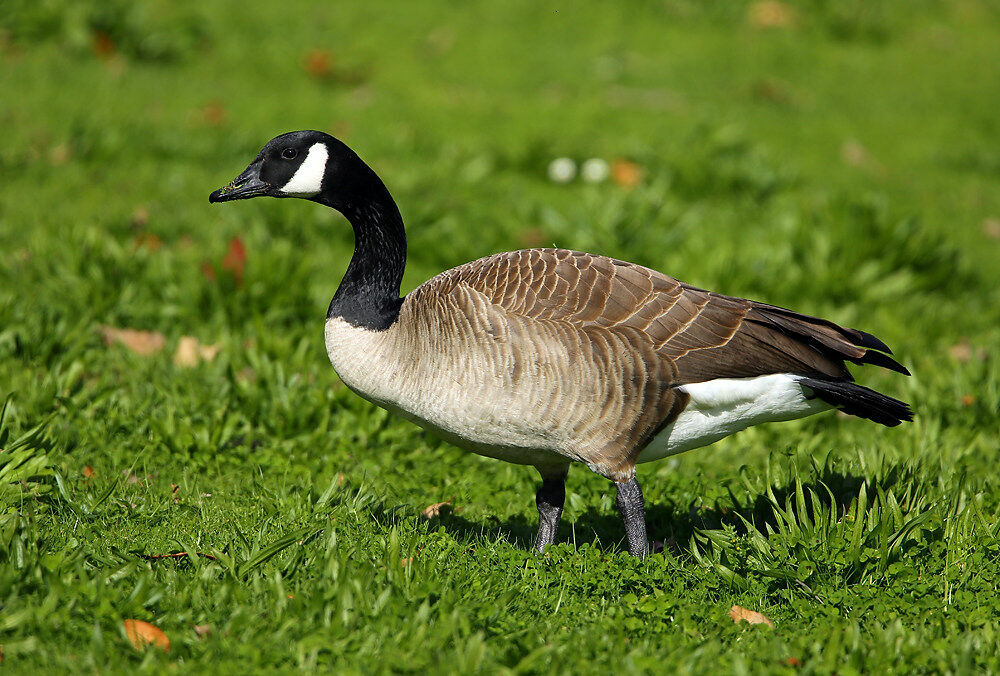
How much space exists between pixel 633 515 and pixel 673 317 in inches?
33.1

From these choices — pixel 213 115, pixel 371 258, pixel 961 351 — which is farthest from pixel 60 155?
pixel 961 351

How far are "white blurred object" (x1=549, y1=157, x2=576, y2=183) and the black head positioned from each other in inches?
185

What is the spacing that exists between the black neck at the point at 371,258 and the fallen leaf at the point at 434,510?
92cm

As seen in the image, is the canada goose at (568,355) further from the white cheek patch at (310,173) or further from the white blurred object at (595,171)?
the white blurred object at (595,171)

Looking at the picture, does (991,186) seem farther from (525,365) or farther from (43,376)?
(43,376)

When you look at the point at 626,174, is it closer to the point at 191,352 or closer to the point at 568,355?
the point at 191,352

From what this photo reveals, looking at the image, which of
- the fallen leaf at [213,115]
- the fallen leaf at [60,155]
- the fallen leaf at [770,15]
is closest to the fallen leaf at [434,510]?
the fallen leaf at [60,155]

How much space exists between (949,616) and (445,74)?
8802 mm

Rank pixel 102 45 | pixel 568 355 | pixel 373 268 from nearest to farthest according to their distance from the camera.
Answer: pixel 568 355, pixel 373 268, pixel 102 45

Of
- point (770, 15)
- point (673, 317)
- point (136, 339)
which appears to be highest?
point (770, 15)

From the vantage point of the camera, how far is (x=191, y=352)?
573cm

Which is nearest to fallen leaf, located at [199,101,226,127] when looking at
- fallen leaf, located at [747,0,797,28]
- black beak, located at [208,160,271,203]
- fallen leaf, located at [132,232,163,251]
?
fallen leaf, located at [132,232,163,251]

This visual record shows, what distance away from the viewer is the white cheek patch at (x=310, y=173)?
13.8ft

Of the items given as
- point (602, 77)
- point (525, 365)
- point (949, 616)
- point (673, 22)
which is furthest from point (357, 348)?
point (673, 22)
